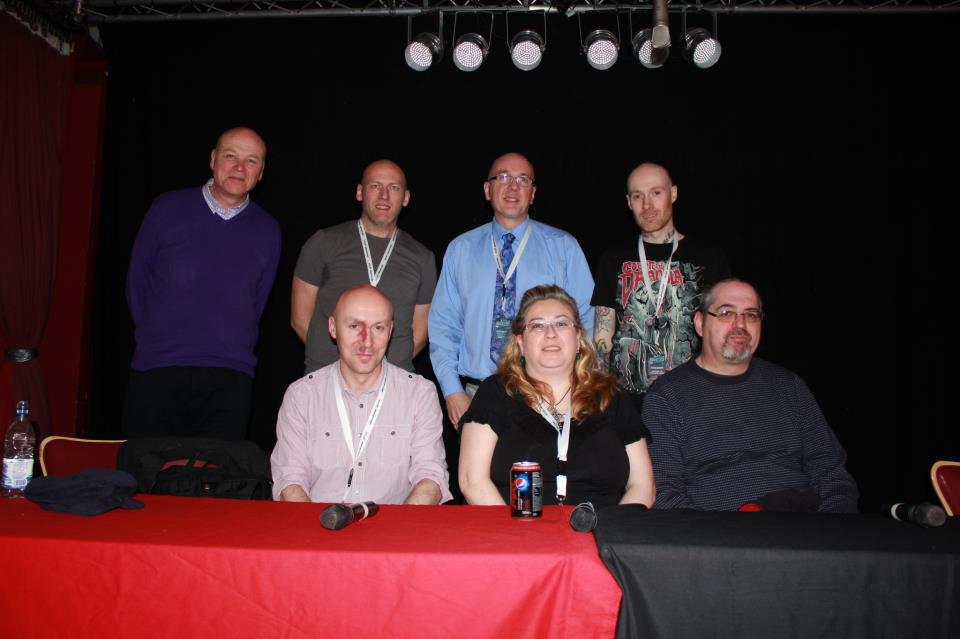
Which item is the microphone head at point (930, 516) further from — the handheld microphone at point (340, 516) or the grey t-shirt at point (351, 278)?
the grey t-shirt at point (351, 278)

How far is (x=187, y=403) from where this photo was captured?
3412 mm

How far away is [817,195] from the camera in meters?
5.18

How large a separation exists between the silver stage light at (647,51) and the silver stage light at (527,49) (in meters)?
0.63

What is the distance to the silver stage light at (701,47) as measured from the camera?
463 cm

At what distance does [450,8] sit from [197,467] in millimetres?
3667

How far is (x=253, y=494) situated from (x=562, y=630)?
1292 mm

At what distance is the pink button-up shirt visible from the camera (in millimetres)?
2607

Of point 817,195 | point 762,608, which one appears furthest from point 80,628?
point 817,195

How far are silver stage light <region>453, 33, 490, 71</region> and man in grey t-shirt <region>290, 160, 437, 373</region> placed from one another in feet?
4.44

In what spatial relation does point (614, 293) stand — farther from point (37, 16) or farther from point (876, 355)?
point (37, 16)

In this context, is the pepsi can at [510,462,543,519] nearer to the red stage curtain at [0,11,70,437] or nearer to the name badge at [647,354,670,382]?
the name badge at [647,354,670,382]

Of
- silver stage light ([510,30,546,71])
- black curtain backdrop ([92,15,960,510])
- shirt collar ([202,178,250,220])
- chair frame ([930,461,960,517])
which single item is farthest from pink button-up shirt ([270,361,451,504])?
silver stage light ([510,30,546,71])

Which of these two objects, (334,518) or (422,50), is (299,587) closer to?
(334,518)

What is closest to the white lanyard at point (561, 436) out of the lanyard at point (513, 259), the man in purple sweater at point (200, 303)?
the lanyard at point (513, 259)
